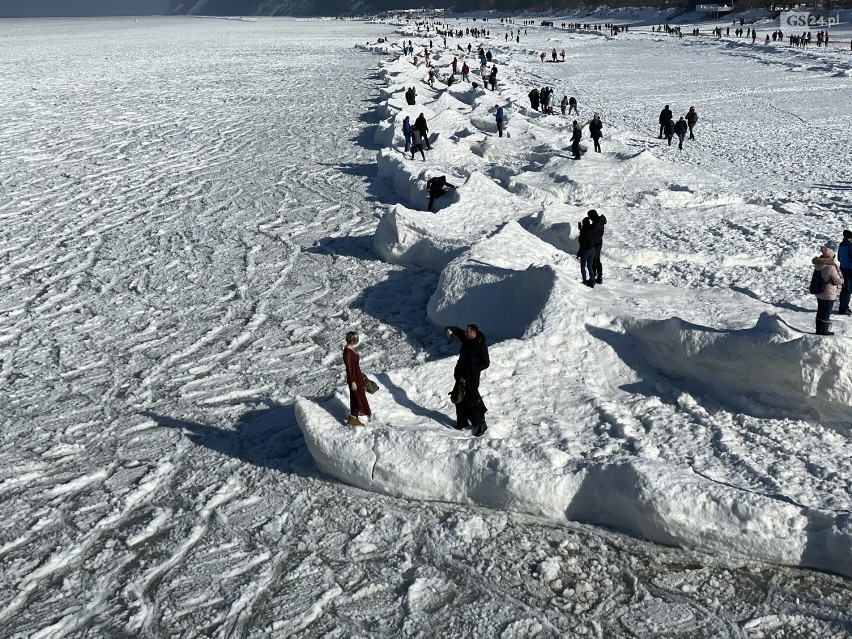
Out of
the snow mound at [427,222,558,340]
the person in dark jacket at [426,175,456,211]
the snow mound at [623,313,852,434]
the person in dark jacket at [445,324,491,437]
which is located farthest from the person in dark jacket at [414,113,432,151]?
the person in dark jacket at [445,324,491,437]

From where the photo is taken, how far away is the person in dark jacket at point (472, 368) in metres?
7.18

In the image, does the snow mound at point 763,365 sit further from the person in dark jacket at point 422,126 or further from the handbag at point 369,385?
the person in dark jacket at point 422,126

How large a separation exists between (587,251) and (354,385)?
440 centimetres

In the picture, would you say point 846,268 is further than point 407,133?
No

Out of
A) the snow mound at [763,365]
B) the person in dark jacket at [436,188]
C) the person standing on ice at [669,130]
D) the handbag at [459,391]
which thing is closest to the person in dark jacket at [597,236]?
the snow mound at [763,365]

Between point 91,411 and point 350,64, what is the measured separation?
4755cm

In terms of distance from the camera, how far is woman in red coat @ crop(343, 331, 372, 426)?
7.32 m

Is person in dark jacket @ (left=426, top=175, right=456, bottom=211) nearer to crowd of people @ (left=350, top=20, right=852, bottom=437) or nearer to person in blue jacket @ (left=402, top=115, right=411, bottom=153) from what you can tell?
crowd of people @ (left=350, top=20, right=852, bottom=437)

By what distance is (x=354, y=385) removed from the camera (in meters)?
7.40

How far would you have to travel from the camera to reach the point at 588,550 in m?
6.35

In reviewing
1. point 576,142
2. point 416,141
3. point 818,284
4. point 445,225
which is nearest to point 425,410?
point 818,284

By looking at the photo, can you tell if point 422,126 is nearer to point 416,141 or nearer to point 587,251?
point 416,141

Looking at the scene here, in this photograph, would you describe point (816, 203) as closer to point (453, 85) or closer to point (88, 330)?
point (88, 330)

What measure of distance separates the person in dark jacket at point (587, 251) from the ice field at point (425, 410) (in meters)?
0.57
